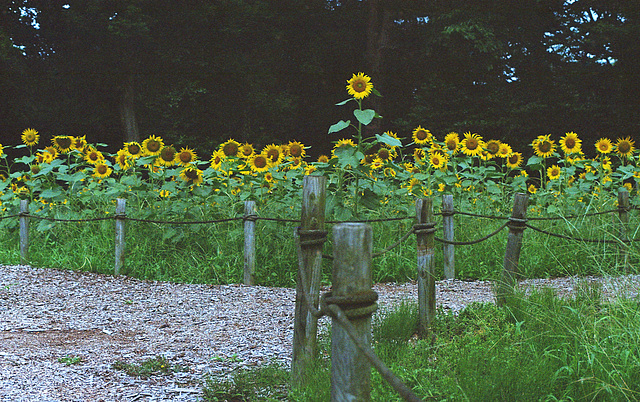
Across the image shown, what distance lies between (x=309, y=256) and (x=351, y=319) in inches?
53.2

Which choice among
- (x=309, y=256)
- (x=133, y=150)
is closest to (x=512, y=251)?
(x=309, y=256)

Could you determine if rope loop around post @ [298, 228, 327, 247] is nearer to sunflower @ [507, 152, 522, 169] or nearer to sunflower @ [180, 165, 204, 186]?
sunflower @ [180, 165, 204, 186]

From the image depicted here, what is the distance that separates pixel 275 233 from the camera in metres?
7.01

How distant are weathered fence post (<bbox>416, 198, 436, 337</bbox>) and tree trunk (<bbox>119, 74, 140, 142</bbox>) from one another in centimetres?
1425

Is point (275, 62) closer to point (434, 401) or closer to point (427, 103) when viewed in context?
point (427, 103)

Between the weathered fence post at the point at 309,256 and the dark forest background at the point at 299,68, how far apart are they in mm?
12724

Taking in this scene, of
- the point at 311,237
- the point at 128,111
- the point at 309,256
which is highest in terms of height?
the point at 128,111

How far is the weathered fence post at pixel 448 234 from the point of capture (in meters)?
6.75

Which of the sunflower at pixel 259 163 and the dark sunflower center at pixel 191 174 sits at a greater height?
the sunflower at pixel 259 163

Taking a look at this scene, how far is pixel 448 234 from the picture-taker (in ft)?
22.4

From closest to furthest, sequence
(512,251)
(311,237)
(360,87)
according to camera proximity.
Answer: (311,237) < (512,251) < (360,87)

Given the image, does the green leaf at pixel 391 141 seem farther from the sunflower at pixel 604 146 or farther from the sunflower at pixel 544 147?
the sunflower at pixel 604 146

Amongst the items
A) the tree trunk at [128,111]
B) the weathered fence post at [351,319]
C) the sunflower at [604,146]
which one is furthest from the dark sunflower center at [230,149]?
the tree trunk at [128,111]

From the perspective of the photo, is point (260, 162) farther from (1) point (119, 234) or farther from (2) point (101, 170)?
(2) point (101, 170)
